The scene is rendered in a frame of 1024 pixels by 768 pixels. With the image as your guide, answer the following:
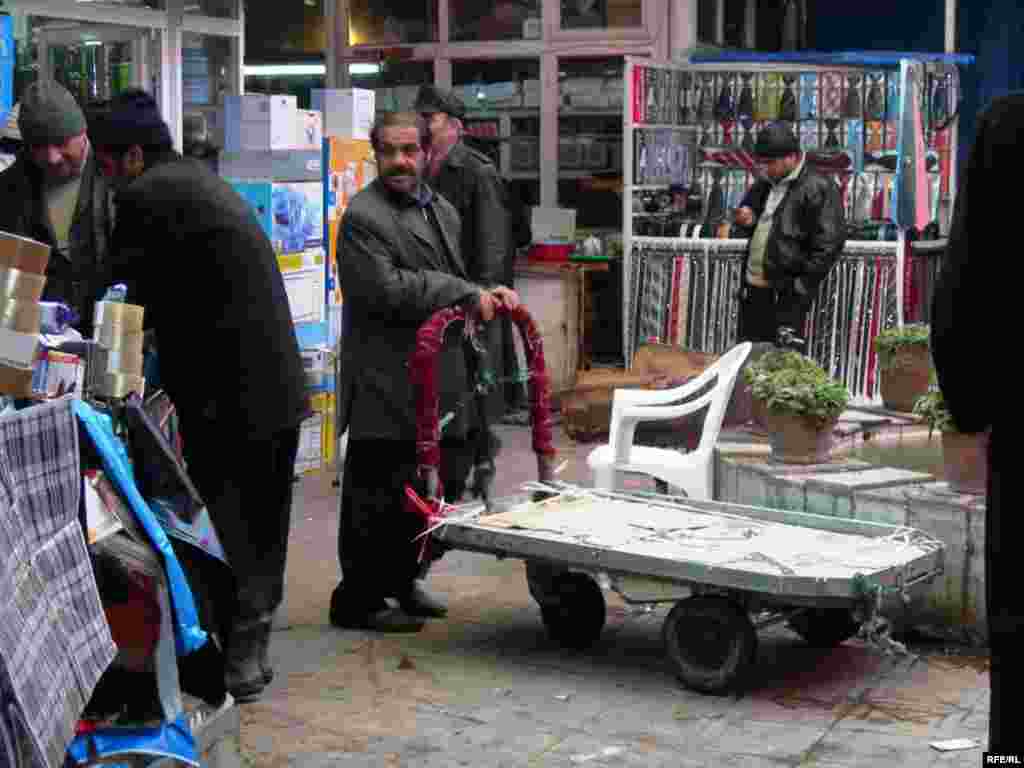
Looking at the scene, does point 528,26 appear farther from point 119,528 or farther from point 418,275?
point 119,528

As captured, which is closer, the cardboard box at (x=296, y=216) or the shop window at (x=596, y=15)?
the cardboard box at (x=296, y=216)

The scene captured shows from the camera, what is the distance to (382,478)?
713cm

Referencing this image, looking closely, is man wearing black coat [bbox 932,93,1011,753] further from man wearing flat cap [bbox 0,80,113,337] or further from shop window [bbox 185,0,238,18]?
shop window [bbox 185,0,238,18]

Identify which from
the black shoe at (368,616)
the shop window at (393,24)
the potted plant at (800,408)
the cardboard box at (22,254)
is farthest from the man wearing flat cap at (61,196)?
the shop window at (393,24)

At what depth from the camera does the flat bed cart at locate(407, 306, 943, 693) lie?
625cm

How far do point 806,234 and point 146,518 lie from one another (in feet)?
23.3

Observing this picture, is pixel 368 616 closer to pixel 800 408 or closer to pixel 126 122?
pixel 800 408

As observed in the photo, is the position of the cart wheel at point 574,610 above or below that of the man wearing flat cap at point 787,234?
below

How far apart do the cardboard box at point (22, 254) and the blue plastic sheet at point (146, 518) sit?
1.14 feet

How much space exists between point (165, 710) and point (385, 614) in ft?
8.39

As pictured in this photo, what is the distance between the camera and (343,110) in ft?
34.9

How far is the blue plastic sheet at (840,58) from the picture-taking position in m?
12.8

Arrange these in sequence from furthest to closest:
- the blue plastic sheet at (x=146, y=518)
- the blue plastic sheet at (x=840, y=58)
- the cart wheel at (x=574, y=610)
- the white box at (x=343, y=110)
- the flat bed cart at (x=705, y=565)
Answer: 1. the blue plastic sheet at (x=840, y=58)
2. the white box at (x=343, y=110)
3. the cart wheel at (x=574, y=610)
4. the flat bed cart at (x=705, y=565)
5. the blue plastic sheet at (x=146, y=518)

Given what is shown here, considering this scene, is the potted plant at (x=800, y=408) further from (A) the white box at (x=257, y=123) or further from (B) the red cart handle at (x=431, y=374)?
(A) the white box at (x=257, y=123)
